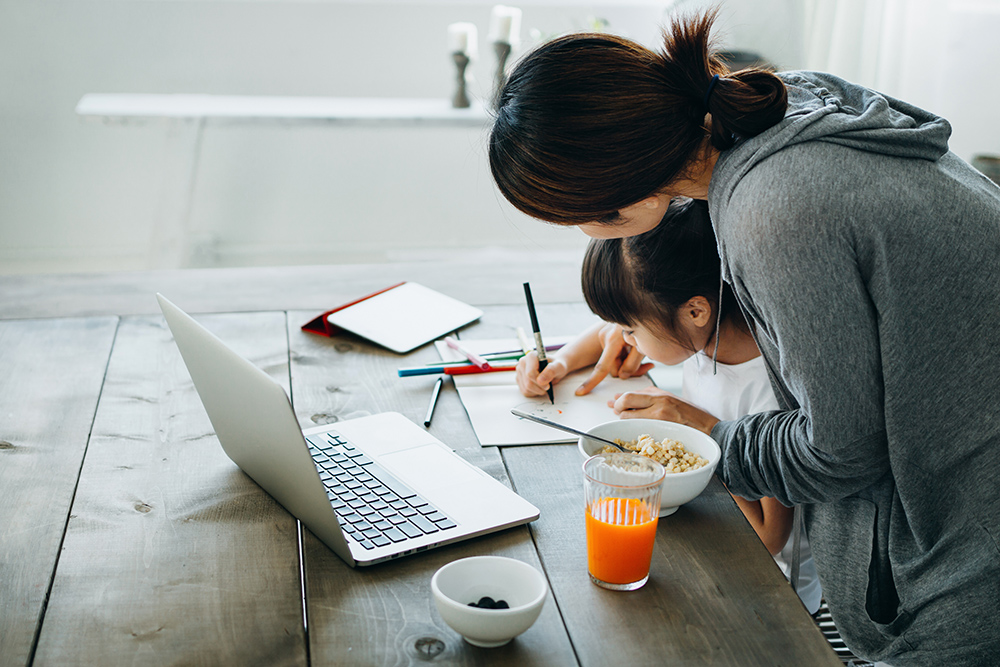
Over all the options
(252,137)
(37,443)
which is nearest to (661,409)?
(37,443)

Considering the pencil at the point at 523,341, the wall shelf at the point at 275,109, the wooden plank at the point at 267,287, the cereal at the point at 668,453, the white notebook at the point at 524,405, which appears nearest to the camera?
the cereal at the point at 668,453

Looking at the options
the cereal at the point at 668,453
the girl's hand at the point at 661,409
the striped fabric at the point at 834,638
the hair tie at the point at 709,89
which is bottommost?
the striped fabric at the point at 834,638

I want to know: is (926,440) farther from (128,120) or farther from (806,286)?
(128,120)

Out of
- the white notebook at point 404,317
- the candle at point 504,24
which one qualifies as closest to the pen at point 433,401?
the white notebook at point 404,317

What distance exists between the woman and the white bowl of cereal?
0.05 metres

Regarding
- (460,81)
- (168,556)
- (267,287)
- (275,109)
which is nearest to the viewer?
(168,556)

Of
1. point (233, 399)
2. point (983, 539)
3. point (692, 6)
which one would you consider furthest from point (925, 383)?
point (692, 6)

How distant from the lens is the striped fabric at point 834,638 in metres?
1.09

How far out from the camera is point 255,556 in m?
0.77

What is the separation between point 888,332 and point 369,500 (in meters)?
0.49

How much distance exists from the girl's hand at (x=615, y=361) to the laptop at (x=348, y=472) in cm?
27

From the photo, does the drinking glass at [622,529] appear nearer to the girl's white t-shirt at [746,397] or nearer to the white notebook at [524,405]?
the white notebook at [524,405]

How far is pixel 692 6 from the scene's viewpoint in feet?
10.2

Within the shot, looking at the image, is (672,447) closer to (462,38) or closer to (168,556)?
(168,556)
